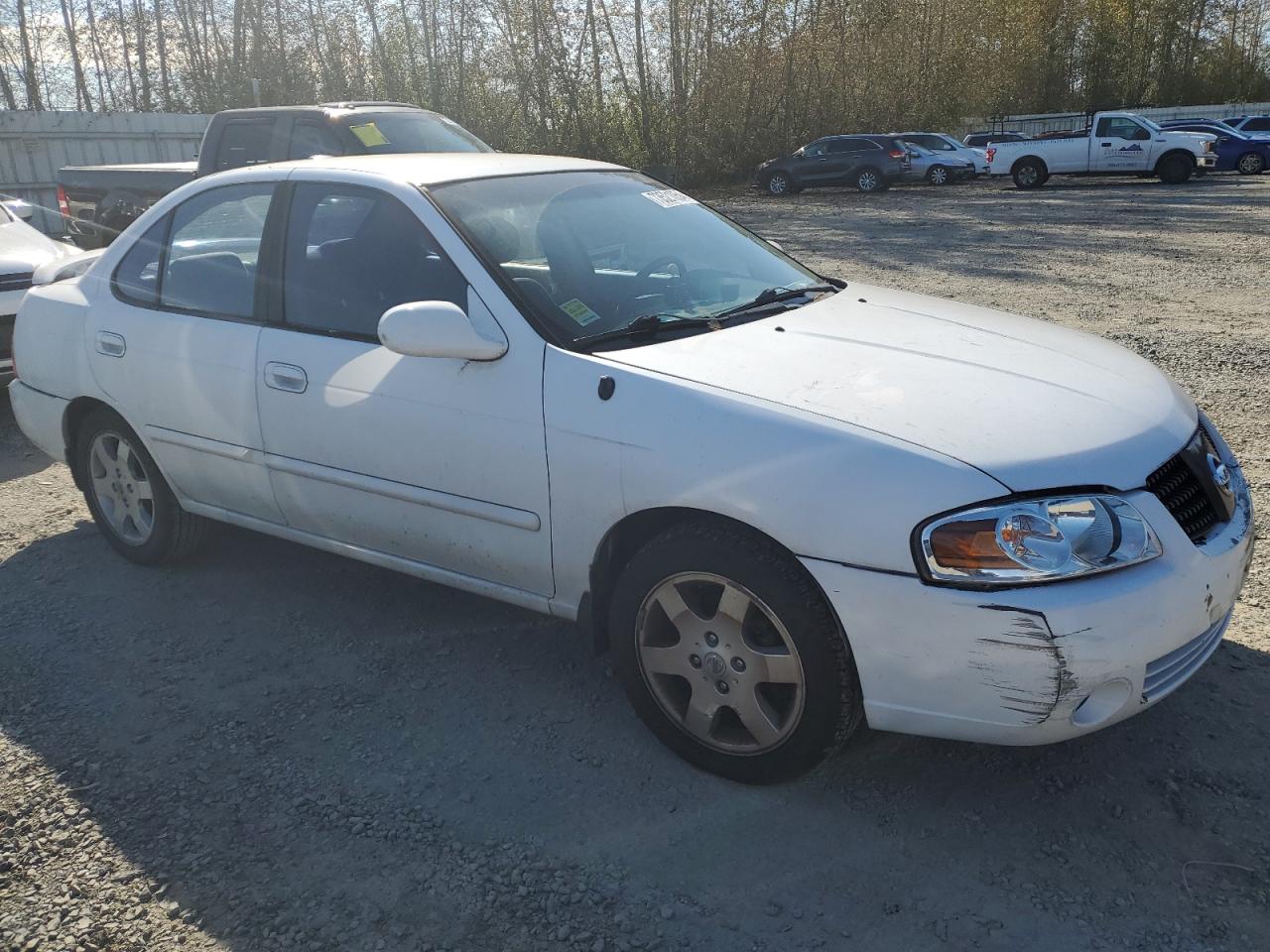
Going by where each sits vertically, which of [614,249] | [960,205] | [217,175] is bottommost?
[960,205]

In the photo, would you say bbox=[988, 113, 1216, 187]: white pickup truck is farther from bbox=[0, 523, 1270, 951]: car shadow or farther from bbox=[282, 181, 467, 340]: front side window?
bbox=[282, 181, 467, 340]: front side window

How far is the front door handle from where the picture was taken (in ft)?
12.1

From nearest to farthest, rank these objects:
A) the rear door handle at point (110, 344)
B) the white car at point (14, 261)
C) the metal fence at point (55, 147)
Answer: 1. the rear door handle at point (110, 344)
2. the white car at point (14, 261)
3. the metal fence at point (55, 147)

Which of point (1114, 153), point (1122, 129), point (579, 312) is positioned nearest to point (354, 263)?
point (579, 312)

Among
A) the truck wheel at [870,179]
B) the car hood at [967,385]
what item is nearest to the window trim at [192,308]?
the car hood at [967,385]

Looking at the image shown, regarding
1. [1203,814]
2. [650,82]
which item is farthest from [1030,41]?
[1203,814]

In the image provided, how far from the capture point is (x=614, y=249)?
3.71m

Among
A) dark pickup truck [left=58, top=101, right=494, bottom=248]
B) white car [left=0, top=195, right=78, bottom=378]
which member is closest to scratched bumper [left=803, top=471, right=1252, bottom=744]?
white car [left=0, top=195, right=78, bottom=378]

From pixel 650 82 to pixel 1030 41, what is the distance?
82.2 ft

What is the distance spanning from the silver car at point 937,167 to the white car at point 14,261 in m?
23.5

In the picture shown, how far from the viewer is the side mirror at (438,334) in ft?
10.4

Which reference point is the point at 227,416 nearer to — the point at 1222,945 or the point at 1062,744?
the point at 1062,744

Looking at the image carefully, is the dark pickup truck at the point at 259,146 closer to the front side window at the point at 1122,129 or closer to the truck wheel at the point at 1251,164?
the front side window at the point at 1122,129

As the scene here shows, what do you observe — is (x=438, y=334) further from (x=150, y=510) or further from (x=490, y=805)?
(x=150, y=510)
